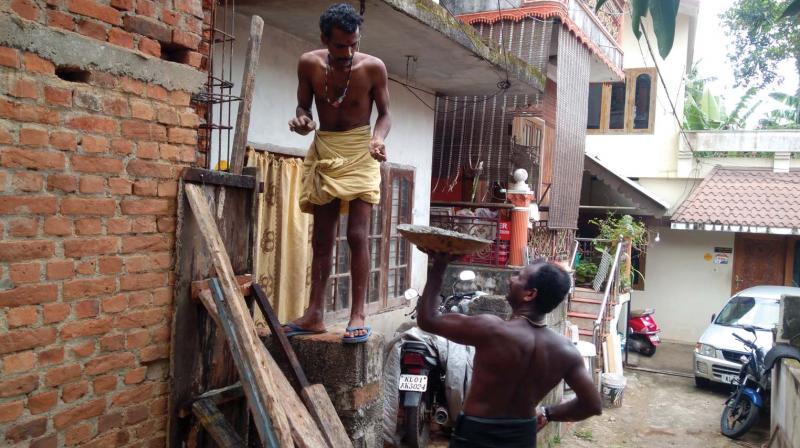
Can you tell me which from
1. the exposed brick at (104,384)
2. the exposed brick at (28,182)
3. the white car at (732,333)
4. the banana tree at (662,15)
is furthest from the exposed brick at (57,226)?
the white car at (732,333)

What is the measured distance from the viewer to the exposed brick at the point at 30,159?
90.7 inches

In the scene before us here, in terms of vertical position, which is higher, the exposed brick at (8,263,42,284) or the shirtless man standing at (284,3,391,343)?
the shirtless man standing at (284,3,391,343)

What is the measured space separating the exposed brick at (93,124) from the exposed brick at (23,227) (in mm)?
410

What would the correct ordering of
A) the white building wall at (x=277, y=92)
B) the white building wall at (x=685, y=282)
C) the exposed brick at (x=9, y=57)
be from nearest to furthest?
the exposed brick at (x=9, y=57), the white building wall at (x=277, y=92), the white building wall at (x=685, y=282)

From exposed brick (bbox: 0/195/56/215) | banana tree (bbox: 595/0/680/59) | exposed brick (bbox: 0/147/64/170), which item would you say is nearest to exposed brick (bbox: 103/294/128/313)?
exposed brick (bbox: 0/195/56/215)

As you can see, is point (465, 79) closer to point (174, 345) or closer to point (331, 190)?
point (331, 190)

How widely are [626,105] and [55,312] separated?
15833 mm

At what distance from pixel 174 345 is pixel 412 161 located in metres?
5.37

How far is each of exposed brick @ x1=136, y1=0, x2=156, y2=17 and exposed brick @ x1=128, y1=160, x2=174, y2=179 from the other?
0.66m

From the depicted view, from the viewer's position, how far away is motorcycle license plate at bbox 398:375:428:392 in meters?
5.75

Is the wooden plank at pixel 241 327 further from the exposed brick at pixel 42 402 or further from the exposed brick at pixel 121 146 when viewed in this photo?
the exposed brick at pixel 42 402

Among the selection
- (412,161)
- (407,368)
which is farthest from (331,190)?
(412,161)

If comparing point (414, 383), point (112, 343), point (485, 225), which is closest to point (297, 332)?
point (112, 343)

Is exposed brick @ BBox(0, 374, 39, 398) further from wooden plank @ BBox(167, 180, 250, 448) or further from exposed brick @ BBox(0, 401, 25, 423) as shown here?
wooden plank @ BBox(167, 180, 250, 448)
